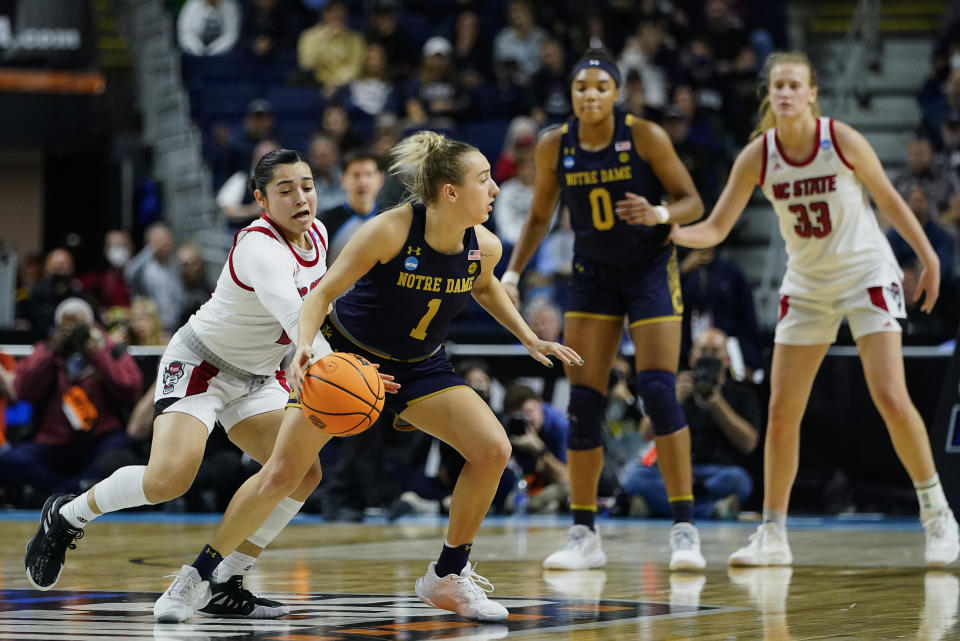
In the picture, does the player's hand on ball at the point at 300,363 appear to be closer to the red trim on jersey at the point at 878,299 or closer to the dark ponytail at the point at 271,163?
the dark ponytail at the point at 271,163

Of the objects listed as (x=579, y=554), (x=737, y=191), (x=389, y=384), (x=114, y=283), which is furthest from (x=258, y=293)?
(x=114, y=283)

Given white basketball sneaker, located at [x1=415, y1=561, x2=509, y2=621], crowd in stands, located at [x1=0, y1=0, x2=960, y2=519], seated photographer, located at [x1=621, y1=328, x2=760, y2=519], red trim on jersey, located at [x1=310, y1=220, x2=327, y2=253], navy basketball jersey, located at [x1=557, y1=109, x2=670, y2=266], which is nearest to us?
white basketball sneaker, located at [x1=415, y1=561, x2=509, y2=621]

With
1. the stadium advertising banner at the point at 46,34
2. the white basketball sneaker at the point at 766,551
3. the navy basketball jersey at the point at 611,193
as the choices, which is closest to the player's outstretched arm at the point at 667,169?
the navy basketball jersey at the point at 611,193

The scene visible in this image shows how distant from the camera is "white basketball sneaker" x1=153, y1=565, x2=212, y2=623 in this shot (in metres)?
4.80

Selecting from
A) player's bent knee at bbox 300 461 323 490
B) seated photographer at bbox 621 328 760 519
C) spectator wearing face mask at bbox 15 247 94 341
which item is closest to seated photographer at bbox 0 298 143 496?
spectator wearing face mask at bbox 15 247 94 341

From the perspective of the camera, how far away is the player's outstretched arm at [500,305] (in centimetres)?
522

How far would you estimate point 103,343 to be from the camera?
10633 millimetres

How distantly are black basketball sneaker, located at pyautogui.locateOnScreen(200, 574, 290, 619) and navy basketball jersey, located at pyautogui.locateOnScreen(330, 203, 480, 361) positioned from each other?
956 mm

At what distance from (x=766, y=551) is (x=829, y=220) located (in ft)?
5.08

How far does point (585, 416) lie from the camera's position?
674cm

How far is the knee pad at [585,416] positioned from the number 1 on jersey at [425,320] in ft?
5.78

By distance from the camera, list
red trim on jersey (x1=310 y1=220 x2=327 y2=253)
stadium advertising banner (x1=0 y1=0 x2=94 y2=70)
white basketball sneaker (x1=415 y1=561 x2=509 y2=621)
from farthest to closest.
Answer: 1. stadium advertising banner (x1=0 y1=0 x2=94 y2=70)
2. red trim on jersey (x1=310 y1=220 x2=327 y2=253)
3. white basketball sneaker (x1=415 y1=561 x2=509 y2=621)

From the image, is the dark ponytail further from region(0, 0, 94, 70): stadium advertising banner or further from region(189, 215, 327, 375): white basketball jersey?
region(0, 0, 94, 70): stadium advertising banner

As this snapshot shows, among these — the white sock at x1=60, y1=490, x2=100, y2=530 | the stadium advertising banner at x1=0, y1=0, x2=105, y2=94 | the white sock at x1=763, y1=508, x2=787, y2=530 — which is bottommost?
the white sock at x1=763, y1=508, x2=787, y2=530
